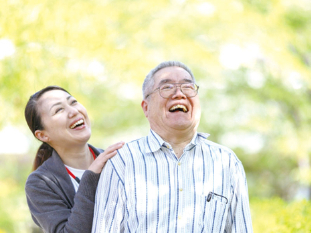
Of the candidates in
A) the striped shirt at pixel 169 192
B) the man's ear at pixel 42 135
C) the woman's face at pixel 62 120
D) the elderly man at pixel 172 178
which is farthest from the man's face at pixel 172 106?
the man's ear at pixel 42 135

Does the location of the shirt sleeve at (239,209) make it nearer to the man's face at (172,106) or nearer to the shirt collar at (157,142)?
the shirt collar at (157,142)

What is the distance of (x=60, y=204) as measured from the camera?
2281 mm

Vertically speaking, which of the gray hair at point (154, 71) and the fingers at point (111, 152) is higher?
the gray hair at point (154, 71)

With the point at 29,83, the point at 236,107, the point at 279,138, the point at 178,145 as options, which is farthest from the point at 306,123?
the point at 178,145

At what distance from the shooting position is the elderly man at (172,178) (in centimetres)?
201

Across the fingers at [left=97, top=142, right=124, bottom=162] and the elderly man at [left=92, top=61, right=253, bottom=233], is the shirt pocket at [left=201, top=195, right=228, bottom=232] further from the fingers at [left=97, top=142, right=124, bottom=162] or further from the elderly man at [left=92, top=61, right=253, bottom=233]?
the fingers at [left=97, top=142, right=124, bottom=162]

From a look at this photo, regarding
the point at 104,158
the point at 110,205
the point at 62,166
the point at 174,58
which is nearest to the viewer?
the point at 110,205

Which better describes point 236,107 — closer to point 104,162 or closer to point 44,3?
point 44,3

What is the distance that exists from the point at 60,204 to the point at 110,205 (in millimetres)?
441

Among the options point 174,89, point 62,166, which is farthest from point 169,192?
point 62,166

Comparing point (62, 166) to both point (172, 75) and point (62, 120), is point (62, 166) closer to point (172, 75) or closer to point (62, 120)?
point (62, 120)

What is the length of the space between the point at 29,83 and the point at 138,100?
445cm

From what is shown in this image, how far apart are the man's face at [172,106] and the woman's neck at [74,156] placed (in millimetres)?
655

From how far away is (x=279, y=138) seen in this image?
327 inches
